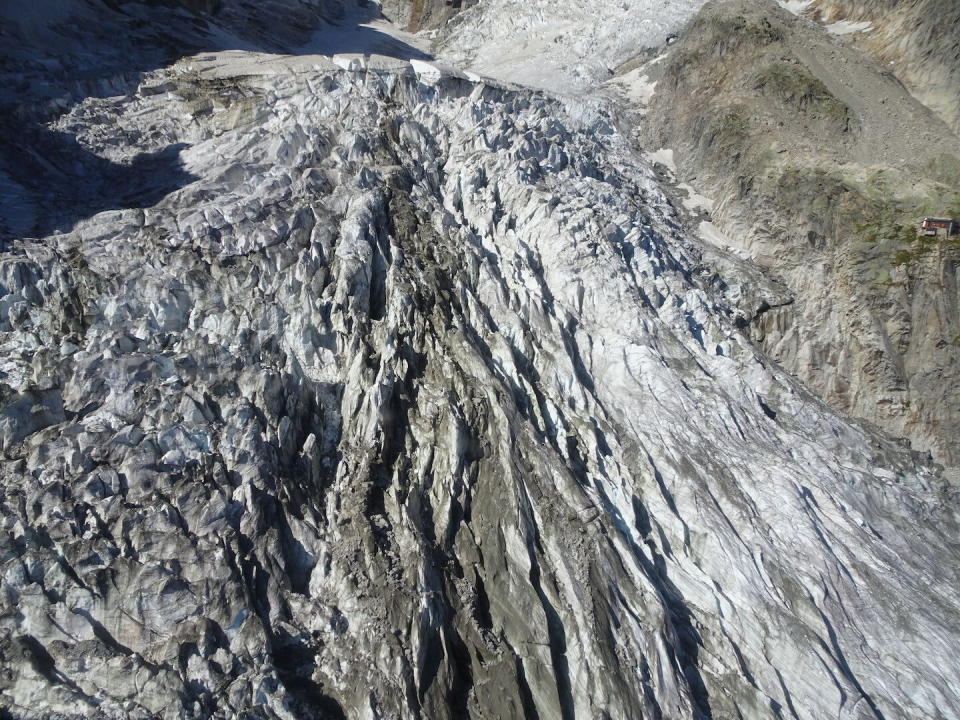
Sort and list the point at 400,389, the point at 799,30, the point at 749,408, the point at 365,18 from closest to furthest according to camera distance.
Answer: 1. the point at 400,389
2. the point at 749,408
3. the point at 799,30
4. the point at 365,18

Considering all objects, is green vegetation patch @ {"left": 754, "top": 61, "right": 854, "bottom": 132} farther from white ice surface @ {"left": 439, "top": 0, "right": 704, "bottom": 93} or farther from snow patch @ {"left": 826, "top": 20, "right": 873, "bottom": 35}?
white ice surface @ {"left": 439, "top": 0, "right": 704, "bottom": 93}

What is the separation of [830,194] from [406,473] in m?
26.0

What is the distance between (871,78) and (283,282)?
3847cm

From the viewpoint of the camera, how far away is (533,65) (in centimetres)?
4594

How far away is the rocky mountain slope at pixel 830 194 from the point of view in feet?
88.3

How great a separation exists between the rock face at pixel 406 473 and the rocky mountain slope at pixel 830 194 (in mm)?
3294

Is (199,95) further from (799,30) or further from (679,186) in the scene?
(799,30)

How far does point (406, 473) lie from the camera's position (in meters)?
18.3

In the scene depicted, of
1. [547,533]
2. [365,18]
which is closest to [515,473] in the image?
[547,533]

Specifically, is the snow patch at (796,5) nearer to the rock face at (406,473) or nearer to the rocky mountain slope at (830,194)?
the rocky mountain slope at (830,194)

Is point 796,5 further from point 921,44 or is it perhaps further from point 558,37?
point 558,37

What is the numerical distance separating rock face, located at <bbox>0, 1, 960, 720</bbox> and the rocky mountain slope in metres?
3.29

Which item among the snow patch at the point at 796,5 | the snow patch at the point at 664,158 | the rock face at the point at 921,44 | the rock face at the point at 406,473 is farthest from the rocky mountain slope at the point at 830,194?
the snow patch at the point at 796,5

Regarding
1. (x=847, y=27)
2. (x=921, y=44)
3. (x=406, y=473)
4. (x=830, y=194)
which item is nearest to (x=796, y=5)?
(x=847, y=27)
